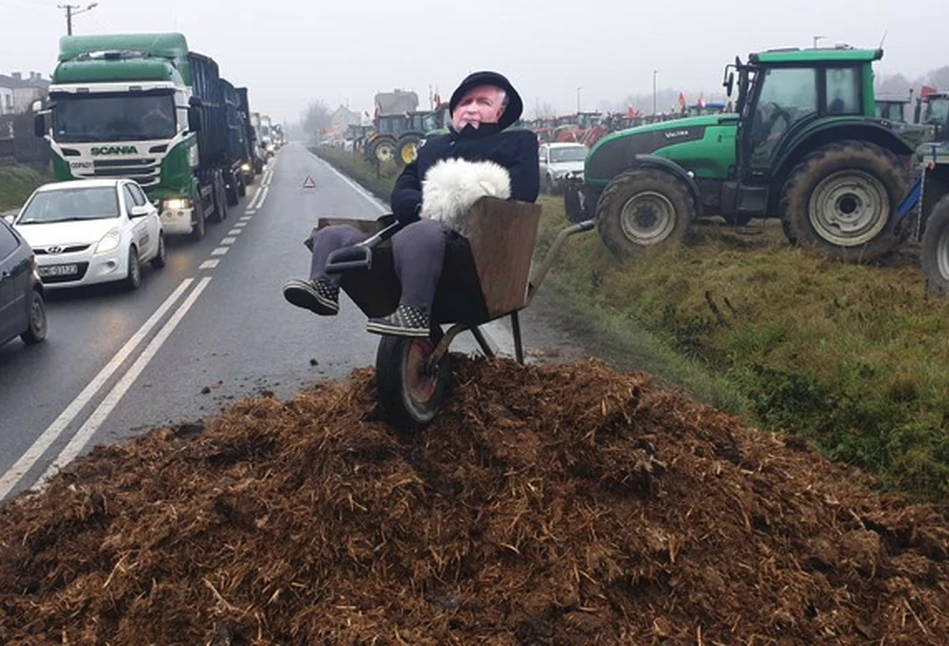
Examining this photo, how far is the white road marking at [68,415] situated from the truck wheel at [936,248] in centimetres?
793

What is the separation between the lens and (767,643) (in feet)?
10.8

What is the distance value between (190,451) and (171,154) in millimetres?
14734

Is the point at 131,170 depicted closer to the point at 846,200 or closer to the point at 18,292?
the point at 18,292

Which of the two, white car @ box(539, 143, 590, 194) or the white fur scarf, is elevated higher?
white car @ box(539, 143, 590, 194)

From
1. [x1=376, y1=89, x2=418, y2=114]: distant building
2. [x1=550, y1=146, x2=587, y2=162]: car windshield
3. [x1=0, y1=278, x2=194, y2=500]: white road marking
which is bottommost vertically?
[x1=0, y1=278, x2=194, y2=500]: white road marking

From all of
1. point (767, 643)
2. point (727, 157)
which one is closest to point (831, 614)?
point (767, 643)

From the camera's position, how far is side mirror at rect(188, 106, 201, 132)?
1959 centimetres

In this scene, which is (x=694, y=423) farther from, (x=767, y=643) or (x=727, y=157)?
(x=727, y=157)

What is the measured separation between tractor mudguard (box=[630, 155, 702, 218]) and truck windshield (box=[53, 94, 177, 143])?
9940 millimetres

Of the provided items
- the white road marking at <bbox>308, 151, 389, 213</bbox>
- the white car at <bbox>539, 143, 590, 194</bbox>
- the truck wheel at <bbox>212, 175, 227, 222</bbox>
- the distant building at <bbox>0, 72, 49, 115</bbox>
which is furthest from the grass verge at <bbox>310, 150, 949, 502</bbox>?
the distant building at <bbox>0, 72, 49, 115</bbox>

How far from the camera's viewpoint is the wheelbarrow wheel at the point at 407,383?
13.9 ft

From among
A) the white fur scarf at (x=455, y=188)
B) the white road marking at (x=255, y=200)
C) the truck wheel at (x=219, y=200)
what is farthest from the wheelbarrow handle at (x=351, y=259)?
the white road marking at (x=255, y=200)

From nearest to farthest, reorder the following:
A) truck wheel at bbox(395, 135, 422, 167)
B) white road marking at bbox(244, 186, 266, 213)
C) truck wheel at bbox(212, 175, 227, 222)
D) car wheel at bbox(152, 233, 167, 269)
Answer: car wheel at bbox(152, 233, 167, 269), truck wheel at bbox(212, 175, 227, 222), white road marking at bbox(244, 186, 266, 213), truck wheel at bbox(395, 135, 422, 167)

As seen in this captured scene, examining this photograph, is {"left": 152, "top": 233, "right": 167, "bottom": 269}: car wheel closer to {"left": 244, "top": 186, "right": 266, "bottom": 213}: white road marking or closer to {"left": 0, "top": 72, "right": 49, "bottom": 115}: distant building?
{"left": 244, "top": 186, "right": 266, "bottom": 213}: white road marking
